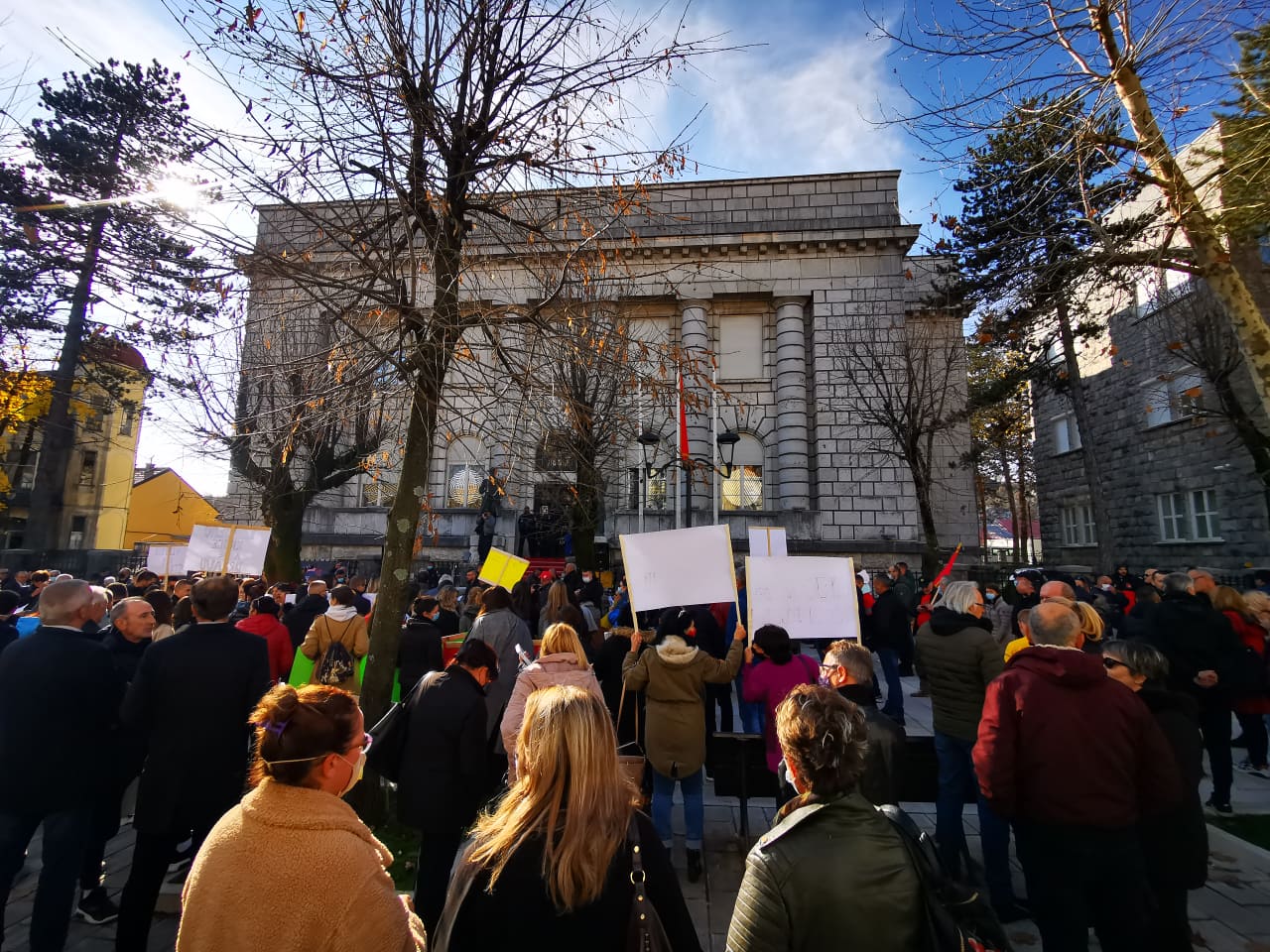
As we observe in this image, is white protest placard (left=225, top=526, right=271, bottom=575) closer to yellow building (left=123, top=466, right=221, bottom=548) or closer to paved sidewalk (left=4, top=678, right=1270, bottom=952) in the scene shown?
paved sidewalk (left=4, top=678, right=1270, bottom=952)

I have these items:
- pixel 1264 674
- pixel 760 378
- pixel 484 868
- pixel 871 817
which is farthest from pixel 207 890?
pixel 760 378

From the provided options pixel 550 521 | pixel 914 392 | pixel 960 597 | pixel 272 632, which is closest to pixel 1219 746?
pixel 960 597

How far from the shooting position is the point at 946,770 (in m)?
4.52

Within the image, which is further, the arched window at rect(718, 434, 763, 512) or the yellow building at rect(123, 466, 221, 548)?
the yellow building at rect(123, 466, 221, 548)

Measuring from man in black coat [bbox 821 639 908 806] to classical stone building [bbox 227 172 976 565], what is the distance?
1720 centimetres

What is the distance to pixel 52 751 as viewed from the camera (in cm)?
338

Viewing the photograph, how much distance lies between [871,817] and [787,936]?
448 mm

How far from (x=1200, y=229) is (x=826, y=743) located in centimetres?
747

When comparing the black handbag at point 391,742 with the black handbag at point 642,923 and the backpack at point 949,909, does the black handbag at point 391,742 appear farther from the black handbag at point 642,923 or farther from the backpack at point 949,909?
the backpack at point 949,909

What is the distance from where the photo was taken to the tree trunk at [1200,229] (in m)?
6.11

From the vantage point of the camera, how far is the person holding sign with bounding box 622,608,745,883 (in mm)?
4598

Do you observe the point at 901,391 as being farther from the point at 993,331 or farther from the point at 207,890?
the point at 207,890

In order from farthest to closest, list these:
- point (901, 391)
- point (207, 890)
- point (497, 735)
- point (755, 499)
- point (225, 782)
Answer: point (755, 499) < point (901, 391) < point (497, 735) < point (225, 782) < point (207, 890)

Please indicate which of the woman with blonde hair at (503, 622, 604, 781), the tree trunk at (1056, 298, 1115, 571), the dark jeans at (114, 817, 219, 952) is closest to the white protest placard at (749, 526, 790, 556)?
the woman with blonde hair at (503, 622, 604, 781)
